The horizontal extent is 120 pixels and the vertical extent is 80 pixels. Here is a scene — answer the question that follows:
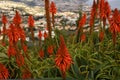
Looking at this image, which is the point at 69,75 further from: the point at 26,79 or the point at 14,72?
the point at 14,72

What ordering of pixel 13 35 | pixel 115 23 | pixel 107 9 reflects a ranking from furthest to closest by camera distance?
pixel 107 9 → pixel 115 23 → pixel 13 35

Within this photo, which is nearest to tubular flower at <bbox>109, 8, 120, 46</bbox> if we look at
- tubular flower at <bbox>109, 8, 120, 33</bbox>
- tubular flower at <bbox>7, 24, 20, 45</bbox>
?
tubular flower at <bbox>109, 8, 120, 33</bbox>

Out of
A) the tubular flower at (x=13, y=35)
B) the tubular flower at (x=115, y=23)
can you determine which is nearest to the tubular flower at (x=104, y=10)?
the tubular flower at (x=115, y=23)

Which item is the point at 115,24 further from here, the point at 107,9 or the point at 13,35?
the point at 13,35

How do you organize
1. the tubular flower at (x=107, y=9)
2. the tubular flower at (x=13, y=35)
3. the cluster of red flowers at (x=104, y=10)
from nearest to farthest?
the tubular flower at (x=13, y=35) → the tubular flower at (x=107, y=9) → the cluster of red flowers at (x=104, y=10)

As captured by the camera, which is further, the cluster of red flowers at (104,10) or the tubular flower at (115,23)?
the cluster of red flowers at (104,10)

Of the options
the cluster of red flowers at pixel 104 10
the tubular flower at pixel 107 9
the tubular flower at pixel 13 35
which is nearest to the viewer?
the tubular flower at pixel 13 35

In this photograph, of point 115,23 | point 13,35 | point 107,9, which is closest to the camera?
point 13,35

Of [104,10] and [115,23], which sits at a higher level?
[104,10]

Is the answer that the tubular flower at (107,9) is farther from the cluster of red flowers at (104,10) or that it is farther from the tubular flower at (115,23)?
the tubular flower at (115,23)

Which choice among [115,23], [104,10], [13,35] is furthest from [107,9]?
[13,35]

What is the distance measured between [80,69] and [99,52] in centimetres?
46

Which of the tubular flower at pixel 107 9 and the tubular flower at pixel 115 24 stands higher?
the tubular flower at pixel 107 9

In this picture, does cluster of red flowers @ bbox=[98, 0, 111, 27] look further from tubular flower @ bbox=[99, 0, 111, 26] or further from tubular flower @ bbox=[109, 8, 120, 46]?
tubular flower @ bbox=[109, 8, 120, 46]
